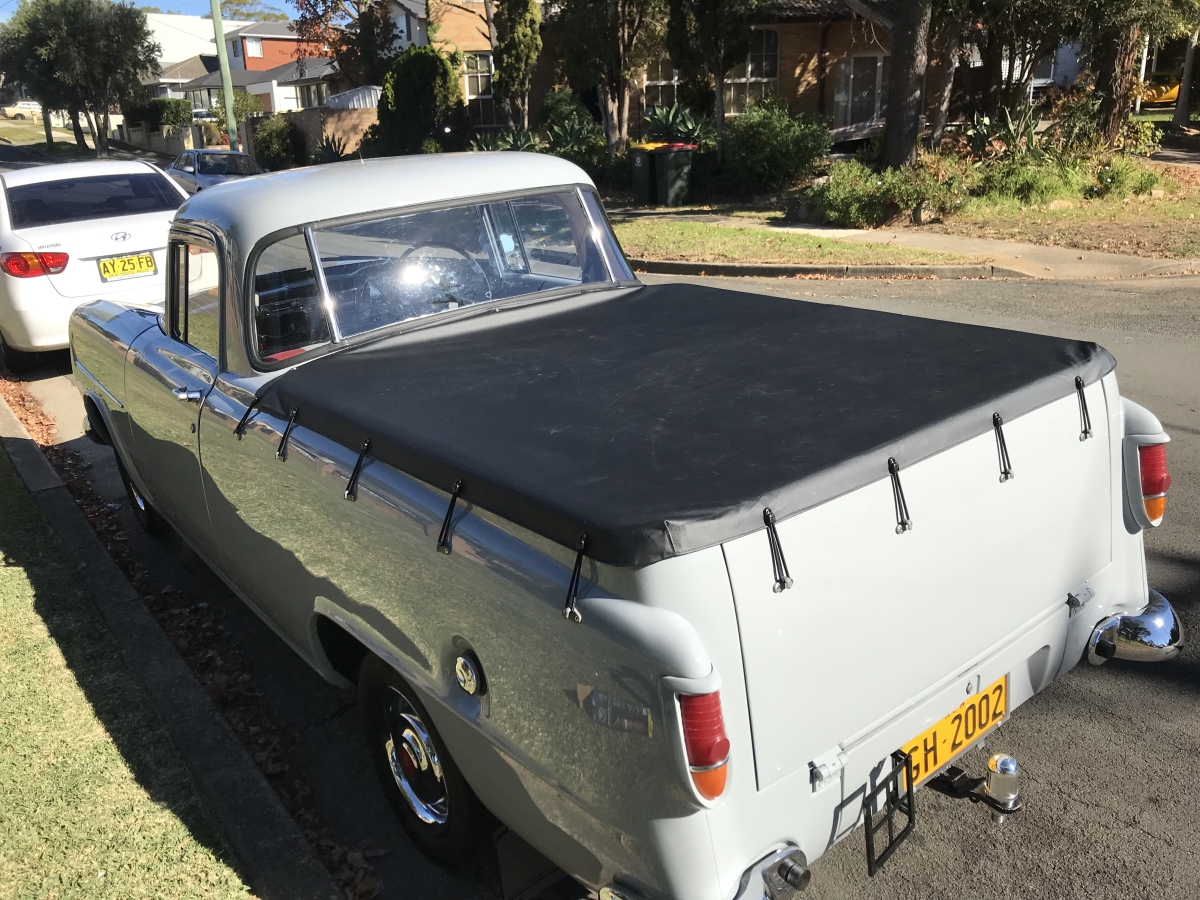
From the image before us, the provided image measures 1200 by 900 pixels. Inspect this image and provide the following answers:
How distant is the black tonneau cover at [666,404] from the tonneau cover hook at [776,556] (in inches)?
1.4

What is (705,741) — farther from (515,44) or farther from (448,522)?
(515,44)

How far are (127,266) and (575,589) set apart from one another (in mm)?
7911

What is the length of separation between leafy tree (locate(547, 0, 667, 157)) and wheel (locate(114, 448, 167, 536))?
20916 millimetres

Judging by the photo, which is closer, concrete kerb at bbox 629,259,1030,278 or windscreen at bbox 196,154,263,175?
concrete kerb at bbox 629,259,1030,278

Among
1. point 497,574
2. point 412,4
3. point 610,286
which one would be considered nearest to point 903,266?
point 610,286

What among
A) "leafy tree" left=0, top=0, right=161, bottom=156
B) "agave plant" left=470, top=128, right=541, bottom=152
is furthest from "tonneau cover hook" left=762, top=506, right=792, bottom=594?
"leafy tree" left=0, top=0, right=161, bottom=156

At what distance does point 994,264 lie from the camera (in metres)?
12.4

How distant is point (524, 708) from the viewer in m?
2.32

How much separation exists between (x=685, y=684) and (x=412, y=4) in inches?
1755

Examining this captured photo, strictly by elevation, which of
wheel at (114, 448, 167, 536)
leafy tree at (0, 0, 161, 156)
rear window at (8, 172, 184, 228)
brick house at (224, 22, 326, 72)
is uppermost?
brick house at (224, 22, 326, 72)

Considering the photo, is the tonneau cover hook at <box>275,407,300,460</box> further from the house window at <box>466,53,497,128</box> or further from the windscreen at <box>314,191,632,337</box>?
the house window at <box>466,53,497,128</box>

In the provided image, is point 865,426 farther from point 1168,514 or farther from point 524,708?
point 1168,514

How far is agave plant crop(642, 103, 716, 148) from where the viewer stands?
22.7m

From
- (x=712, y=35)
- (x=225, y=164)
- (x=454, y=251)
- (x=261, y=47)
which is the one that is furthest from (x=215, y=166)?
(x=261, y=47)
